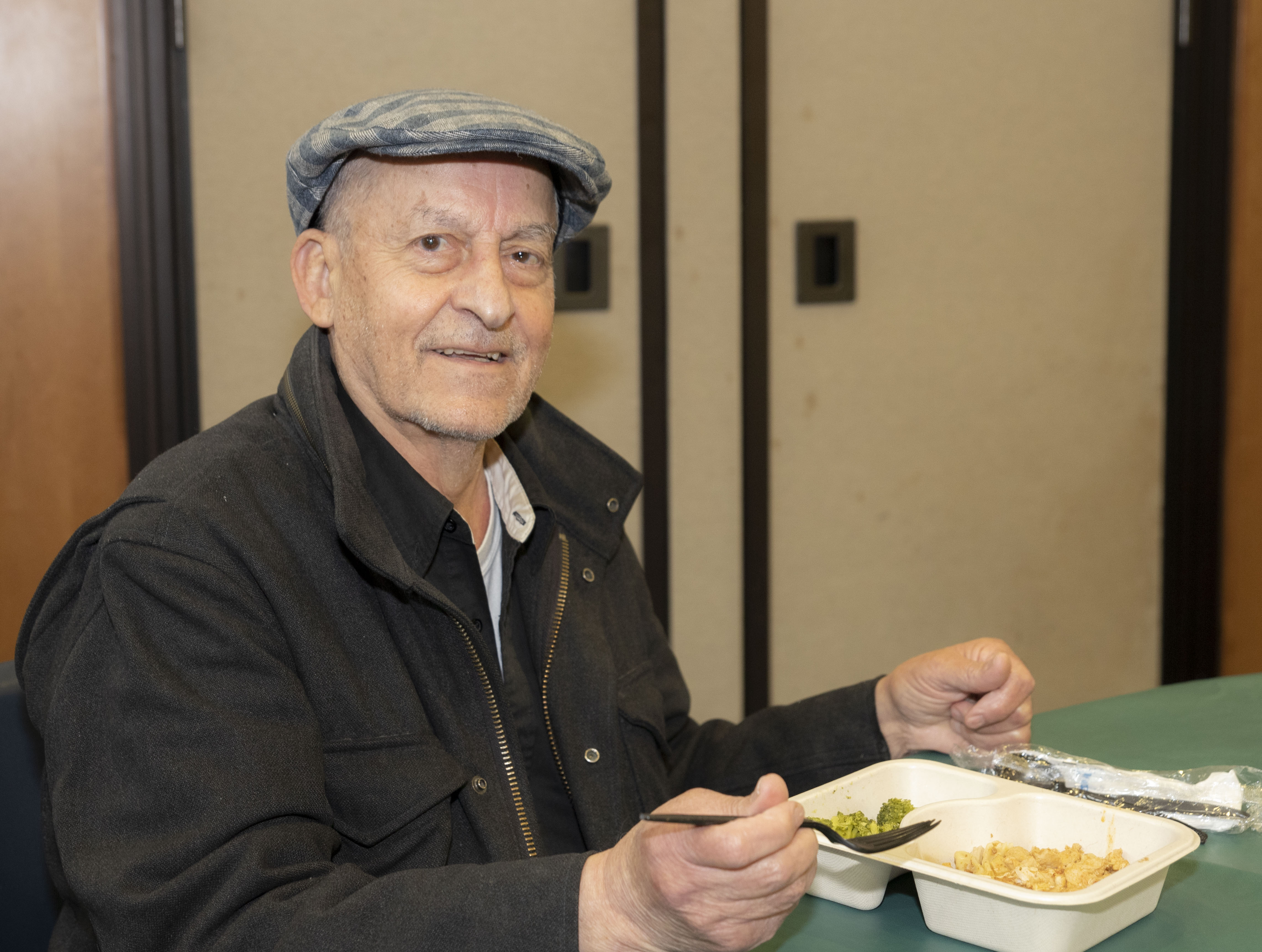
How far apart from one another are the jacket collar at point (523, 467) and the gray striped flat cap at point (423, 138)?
17 centimetres

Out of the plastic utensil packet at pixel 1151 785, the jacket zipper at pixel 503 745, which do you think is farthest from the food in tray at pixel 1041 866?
the jacket zipper at pixel 503 745

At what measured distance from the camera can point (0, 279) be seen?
2.28m

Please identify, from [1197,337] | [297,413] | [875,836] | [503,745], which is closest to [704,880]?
[875,836]

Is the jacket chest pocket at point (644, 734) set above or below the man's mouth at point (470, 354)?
below

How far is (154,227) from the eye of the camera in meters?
2.36

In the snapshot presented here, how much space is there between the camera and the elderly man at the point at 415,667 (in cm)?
97

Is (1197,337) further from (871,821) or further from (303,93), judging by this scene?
(871,821)

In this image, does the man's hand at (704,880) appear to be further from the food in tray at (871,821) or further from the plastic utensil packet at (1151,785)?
the plastic utensil packet at (1151,785)

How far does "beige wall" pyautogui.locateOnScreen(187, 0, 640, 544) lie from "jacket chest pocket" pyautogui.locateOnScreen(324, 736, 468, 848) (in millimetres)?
1442

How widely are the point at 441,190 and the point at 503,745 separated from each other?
58cm

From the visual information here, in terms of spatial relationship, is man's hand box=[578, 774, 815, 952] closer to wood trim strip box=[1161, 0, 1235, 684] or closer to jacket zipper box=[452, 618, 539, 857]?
jacket zipper box=[452, 618, 539, 857]

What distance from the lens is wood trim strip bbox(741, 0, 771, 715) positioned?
107 inches

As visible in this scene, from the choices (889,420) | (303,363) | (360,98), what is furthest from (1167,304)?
(303,363)

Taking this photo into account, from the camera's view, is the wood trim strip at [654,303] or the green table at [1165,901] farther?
the wood trim strip at [654,303]
